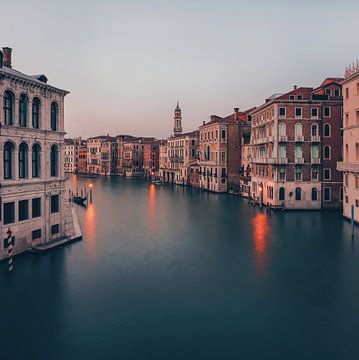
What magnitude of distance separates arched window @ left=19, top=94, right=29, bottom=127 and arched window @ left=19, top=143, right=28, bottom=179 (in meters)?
1.39

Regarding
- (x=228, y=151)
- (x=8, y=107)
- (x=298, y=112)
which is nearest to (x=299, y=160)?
(x=298, y=112)

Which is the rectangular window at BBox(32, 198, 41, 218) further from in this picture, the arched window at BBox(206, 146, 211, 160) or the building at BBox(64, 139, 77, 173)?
the building at BBox(64, 139, 77, 173)

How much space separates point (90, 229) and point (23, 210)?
12345mm

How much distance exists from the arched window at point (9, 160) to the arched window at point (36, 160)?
83.9 inches

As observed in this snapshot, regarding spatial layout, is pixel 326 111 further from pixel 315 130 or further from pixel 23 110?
pixel 23 110

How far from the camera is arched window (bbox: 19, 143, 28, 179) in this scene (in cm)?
2378

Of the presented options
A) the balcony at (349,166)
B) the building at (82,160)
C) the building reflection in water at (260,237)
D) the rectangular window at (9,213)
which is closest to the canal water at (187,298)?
the building reflection in water at (260,237)

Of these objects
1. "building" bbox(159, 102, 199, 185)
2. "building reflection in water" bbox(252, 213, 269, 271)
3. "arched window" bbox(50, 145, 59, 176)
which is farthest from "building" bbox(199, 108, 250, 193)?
"arched window" bbox(50, 145, 59, 176)

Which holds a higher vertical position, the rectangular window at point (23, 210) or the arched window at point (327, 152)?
the arched window at point (327, 152)

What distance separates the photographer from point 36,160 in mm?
25297

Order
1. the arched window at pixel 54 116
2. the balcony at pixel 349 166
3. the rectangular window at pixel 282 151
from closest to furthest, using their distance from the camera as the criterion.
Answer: the arched window at pixel 54 116
the balcony at pixel 349 166
the rectangular window at pixel 282 151

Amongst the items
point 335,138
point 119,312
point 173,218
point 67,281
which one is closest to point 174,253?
point 67,281

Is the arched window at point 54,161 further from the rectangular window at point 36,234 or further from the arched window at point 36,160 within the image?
the rectangular window at point 36,234

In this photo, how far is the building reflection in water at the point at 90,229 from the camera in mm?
27438
